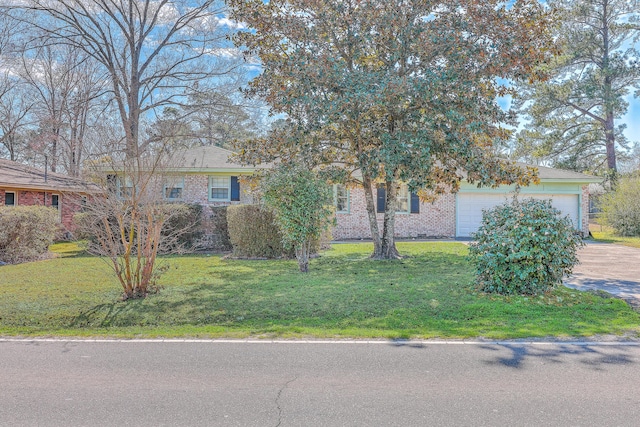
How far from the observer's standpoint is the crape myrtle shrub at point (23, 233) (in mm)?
12906

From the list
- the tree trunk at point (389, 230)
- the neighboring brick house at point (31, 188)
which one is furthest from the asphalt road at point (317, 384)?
the neighboring brick house at point (31, 188)

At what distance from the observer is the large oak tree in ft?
36.7

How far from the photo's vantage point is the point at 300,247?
36.1ft

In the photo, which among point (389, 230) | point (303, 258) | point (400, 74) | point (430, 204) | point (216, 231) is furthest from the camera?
point (430, 204)

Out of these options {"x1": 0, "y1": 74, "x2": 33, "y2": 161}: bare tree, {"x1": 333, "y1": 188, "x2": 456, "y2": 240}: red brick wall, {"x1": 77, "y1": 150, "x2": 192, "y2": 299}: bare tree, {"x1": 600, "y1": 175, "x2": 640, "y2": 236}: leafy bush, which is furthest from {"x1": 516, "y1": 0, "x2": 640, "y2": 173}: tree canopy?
{"x1": 0, "y1": 74, "x2": 33, "y2": 161}: bare tree

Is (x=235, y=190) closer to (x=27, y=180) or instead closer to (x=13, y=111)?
(x=27, y=180)

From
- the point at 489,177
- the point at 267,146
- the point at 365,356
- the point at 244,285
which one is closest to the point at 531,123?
the point at 489,177

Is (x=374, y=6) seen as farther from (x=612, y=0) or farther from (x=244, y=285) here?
(x=612, y=0)

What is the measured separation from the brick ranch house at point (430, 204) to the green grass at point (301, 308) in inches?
375

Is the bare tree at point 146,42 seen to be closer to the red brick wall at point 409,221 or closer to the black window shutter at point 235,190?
the black window shutter at point 235,190

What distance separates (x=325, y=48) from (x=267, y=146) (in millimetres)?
3230

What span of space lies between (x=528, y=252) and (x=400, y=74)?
266 inches

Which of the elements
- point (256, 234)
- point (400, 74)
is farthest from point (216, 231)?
point (400, 74)

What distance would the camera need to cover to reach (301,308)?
7.27 metres
